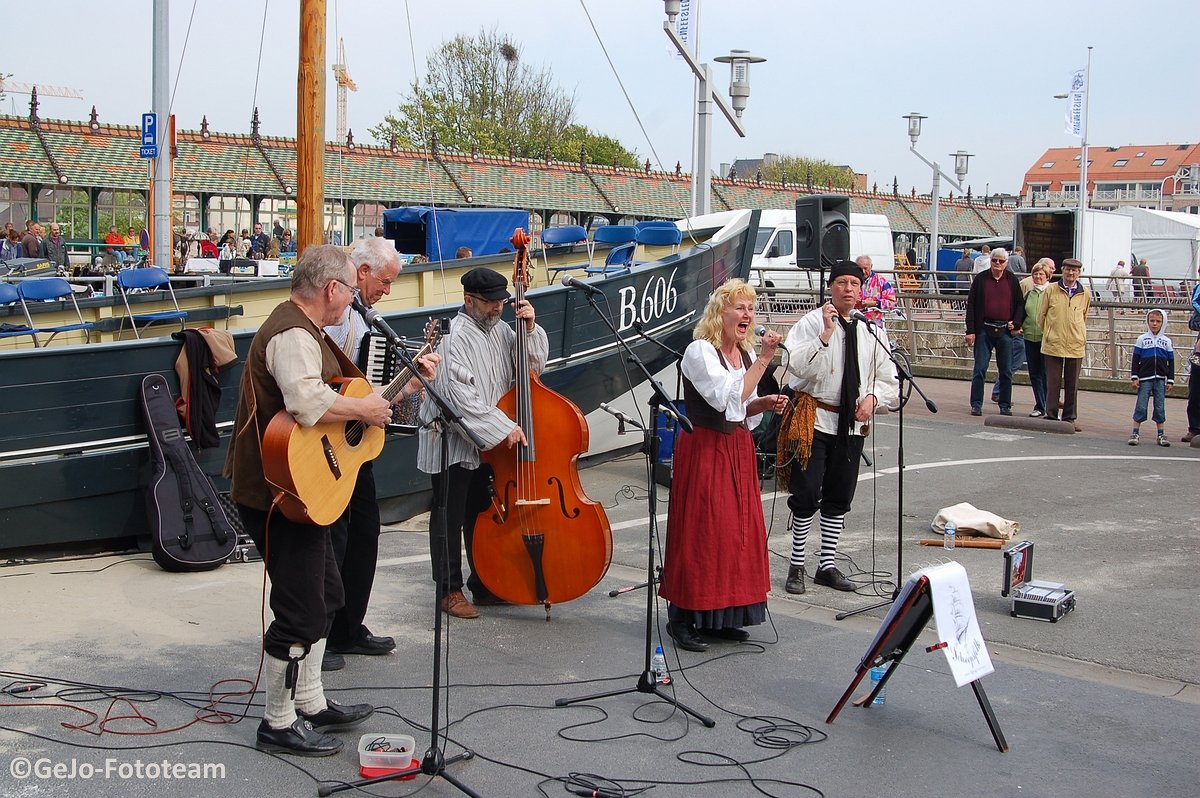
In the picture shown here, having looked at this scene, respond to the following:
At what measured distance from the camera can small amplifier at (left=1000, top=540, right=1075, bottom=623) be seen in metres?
6.18

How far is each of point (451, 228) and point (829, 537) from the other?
5993 mm

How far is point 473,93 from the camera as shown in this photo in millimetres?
49312

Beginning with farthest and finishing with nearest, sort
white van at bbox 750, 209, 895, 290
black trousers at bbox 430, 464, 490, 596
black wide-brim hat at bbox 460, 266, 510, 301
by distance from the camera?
white van at bbox 750, 209, 895, 290, black trousers at bbox 430, 464, 490, 596, black wide-brim hat at bbox 460, 266, 510, 301

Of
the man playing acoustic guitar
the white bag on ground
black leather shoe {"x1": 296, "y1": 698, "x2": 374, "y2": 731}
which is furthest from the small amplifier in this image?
the man playing acoustic guitar

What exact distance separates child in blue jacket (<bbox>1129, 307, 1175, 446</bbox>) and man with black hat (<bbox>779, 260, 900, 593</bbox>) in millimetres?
6973

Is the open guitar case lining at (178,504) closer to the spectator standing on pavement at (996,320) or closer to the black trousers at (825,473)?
the black trousers at (825,473)

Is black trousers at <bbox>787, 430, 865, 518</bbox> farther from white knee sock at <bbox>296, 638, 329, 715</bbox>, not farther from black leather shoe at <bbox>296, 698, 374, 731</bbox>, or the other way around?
white knee sock at <bbox>296, 638, 329, 715</bbox>

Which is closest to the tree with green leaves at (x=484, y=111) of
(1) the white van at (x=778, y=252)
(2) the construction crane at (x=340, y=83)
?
(2) the construction crane at (x=340, y=83)

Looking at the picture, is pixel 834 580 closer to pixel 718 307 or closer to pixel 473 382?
pixel 718 307

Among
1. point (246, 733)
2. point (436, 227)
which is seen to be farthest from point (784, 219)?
point (246, 733)

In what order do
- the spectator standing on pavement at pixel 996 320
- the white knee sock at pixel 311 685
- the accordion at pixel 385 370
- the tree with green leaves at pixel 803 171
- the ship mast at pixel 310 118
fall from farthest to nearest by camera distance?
the tree with green leaves at pixel 803 171 → the spectator standing on pavement at pixel 996 320 → the ship mast at pixel 310 118 → the accordion at pixel 385 370 → the white knee sock at pixel 311 685

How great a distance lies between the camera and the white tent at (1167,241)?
114ft

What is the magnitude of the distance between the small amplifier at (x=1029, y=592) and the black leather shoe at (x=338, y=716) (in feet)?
11.9

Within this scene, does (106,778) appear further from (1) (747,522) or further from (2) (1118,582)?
(2) (1118,582)
